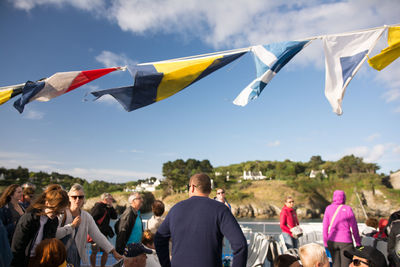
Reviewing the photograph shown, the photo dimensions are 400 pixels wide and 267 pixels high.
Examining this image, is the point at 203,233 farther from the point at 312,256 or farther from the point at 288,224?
the point at 288,224

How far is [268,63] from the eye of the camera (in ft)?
11.9

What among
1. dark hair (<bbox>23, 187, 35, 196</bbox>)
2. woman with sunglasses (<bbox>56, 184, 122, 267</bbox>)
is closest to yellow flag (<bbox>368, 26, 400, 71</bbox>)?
woman with sunglasses (<bbox>56, 184, 122, 267</bbox>)

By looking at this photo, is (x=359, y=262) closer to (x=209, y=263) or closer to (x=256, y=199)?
(x=209, y=263)

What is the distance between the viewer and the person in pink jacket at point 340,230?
4199mm

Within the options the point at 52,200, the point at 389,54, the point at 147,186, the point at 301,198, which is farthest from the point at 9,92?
the point at 147,186

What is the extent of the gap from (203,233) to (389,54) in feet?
9.86

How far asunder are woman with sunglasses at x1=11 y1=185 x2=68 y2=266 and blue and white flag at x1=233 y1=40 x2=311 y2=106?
2.31 meters

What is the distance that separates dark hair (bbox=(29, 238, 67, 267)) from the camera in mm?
1913

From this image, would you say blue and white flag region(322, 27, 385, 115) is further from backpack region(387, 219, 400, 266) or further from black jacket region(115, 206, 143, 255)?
black jacket region(115, 206, 143, 255)

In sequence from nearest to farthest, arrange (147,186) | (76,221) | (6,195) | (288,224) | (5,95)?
(76,221), (6,195), (5,95), (288,224), (147,186)

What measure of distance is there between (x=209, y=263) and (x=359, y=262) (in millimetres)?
1346

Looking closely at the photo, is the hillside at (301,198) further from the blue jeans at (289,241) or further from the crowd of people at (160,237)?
the crowd of people at (160,237)

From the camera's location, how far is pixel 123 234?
401 centimetres

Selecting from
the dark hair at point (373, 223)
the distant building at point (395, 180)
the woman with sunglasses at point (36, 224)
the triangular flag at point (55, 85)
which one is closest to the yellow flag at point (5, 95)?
the triangular flag at point (55, 85)
